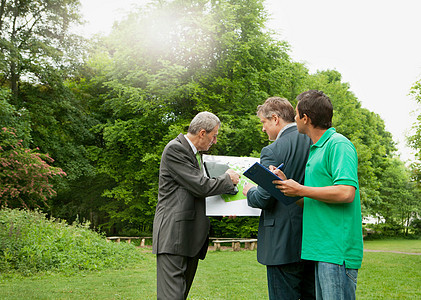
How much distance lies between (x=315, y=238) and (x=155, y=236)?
1.64 m

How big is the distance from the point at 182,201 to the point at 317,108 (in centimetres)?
155

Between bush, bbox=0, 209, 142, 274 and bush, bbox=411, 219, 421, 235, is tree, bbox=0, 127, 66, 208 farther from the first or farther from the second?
bush, bbox=411, 219, 421, 235

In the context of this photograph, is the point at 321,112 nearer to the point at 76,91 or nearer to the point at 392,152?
the point at 76,91

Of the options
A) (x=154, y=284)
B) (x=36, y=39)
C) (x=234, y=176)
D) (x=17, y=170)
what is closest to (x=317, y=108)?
(x=234, y=176)

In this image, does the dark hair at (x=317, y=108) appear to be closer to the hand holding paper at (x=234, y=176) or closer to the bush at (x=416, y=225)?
the hand holding paper at (x=234, y=176)

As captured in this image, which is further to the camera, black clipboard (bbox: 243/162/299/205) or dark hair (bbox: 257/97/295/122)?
dark hair (bbox: 257/97/295/122)

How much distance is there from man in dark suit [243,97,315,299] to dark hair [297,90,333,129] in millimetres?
651

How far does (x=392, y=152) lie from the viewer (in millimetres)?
45812

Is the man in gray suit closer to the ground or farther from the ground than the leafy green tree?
closer to the ground

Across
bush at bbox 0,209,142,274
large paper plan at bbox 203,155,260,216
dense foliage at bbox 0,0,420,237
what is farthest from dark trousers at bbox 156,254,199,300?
dense foliage at bbox 0,0,420,237

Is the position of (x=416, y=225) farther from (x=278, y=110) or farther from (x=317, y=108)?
(x=317, y=108)

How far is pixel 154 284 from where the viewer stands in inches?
406

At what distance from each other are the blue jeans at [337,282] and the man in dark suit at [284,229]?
675 mm

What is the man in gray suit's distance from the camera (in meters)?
3.62
